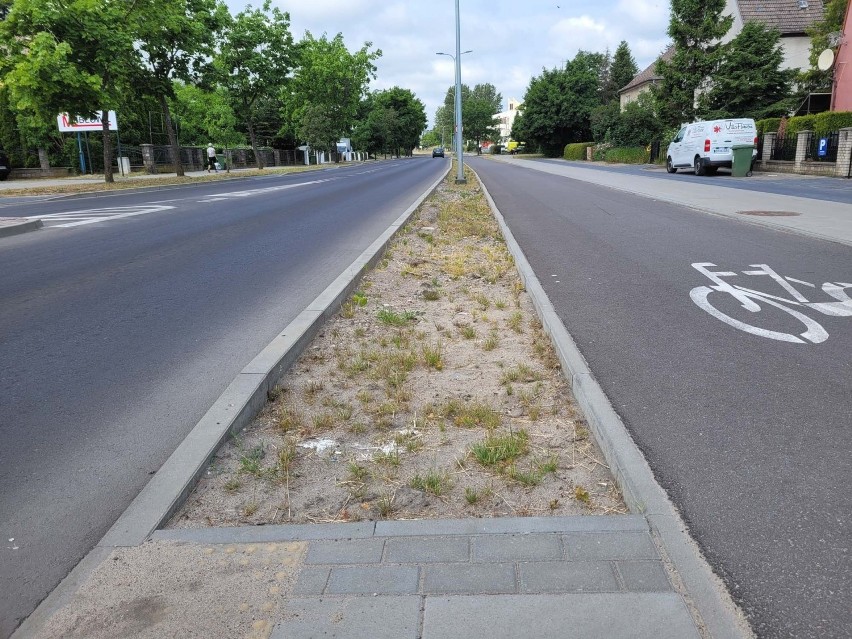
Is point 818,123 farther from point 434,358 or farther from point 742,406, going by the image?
point 434,358

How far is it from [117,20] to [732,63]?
28.3 metres

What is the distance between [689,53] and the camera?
3572 centimetres

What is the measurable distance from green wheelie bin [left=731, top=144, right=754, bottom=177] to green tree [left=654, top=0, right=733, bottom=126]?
11892 millimetres

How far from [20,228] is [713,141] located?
80.0ft

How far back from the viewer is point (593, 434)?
3637 millimetres

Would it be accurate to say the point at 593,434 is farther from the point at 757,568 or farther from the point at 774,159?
the point at 774,159

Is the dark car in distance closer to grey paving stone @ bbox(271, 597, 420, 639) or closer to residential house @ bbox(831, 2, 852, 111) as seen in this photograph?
grey paving stone @ bbox(271, 597, 420, 639)

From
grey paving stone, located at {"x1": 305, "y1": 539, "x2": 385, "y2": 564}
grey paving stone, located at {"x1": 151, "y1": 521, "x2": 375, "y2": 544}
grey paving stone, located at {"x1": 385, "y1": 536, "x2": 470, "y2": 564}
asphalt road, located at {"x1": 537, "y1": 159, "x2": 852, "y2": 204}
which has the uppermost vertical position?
asphalt road, located at {"x1": 537, "y1": 159, "x2": 852, "y2": 204}

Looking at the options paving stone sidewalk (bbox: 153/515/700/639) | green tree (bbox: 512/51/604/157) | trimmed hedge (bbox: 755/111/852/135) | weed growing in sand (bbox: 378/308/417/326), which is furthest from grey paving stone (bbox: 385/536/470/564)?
green tree (bbox: 512/51/604/157)

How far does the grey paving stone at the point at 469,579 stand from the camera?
234 centimetres

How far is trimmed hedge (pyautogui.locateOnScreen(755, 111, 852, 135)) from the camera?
23.5 metres

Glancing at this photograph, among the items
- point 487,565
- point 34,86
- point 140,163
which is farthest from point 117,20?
point 487,565

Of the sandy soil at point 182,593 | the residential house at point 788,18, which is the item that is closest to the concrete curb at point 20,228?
the sandy soil at point 182,593

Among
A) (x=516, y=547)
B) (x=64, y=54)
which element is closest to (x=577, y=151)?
(x=64, y=54)
